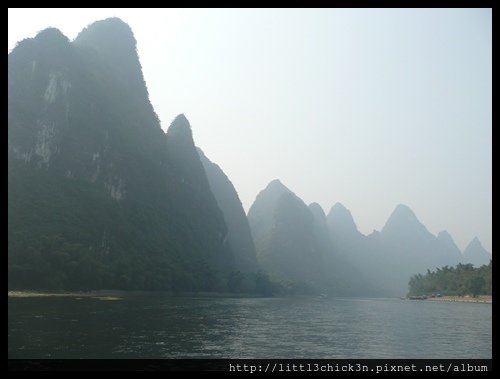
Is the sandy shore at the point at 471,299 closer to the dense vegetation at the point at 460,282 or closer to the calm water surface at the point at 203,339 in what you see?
the dense vegetation at the point at 460,282

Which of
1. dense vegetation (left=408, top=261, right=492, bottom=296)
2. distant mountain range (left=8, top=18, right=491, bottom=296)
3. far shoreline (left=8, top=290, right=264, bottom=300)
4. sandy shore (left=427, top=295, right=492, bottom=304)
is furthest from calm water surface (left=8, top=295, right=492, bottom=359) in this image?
dense vegetation (left=408, top=261, right=492, bottom=296)

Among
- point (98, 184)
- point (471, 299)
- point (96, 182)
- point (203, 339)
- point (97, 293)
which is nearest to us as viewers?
point (203, 339)

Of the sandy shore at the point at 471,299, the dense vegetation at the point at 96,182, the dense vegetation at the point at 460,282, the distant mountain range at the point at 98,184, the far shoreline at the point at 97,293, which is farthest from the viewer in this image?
the dense vegetation at the point at 460,282

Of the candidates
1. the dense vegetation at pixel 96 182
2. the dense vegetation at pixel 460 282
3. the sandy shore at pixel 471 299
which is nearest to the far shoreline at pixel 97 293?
the dense vegetation at pixel 96 182

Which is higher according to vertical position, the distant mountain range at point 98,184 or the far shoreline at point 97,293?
the distant mountain range at point 98,184

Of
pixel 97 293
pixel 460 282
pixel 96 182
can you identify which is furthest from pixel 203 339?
pixel 460 282

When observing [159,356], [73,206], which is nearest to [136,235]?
[73,206]

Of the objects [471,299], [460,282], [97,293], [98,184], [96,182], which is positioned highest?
[96,182]

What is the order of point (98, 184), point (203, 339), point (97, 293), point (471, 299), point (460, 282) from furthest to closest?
point (460, 282) < point (471, 299) < point (98, 184) < point (97, 293) < point (203, 339)

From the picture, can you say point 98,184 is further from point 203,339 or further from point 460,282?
point 460,282
